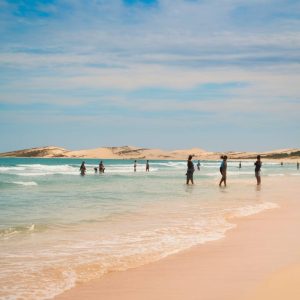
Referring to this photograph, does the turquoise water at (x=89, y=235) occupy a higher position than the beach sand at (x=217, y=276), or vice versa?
the beach sand at (x=217, y=276)

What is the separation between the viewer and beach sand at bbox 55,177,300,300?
5.44m

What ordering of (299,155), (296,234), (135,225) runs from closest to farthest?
(296,234), (135,225), (299,155)

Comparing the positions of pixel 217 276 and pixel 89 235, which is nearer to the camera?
pixel 217 276

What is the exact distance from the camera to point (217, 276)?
624 cm

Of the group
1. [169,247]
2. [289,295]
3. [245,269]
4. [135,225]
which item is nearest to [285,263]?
[245,269]

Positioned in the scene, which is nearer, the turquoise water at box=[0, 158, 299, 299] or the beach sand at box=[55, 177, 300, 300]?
the beach sand at box=[55, 177, 300, 300]

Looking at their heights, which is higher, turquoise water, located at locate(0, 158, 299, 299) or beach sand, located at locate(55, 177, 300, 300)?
beach sand, located at locate(55, 177, 300, 300)

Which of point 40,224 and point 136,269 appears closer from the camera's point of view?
point 136,269

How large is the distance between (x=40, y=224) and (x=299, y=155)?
163 meters

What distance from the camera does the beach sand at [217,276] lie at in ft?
17.8

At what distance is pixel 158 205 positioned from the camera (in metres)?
16.4

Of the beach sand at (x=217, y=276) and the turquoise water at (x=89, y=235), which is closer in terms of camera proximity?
the beach sand at (x=217, y=276)

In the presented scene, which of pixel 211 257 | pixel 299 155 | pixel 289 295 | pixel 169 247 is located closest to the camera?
pixel 289 295

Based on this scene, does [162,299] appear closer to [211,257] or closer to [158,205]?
[211,257]
